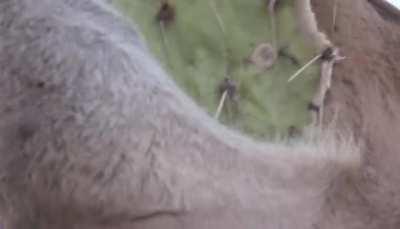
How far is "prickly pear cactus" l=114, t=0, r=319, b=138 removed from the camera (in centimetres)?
110

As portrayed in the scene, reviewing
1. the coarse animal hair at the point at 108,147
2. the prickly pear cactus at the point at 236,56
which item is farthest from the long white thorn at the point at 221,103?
the coarse animal hair at the point at 108,147

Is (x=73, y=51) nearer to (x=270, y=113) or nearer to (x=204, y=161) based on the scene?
(x=204, y=161)

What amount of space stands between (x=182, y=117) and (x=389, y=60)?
15.0 inches

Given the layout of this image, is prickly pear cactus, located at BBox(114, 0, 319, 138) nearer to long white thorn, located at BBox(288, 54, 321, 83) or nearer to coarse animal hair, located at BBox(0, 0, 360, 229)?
long white thorn, located at BBox(288, 54, 321, 83)

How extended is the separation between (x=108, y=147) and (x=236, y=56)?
281mm

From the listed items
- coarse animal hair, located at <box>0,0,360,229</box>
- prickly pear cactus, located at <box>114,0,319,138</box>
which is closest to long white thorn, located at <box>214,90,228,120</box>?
prickly pear cactus, located at <box>114,0,319,138</box>

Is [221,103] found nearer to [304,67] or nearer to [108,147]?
[304,67]

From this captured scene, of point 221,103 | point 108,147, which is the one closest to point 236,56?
point 221,103

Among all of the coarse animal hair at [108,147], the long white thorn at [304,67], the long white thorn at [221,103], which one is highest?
the coarse animal hair at [108,147]

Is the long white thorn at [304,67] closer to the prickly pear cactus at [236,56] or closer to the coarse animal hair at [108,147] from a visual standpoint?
the prickly pear cactus at [236,56]

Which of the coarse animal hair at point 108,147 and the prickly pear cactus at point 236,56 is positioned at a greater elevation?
the coarse animal hair at point 108,147

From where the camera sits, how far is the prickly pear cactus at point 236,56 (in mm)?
1099

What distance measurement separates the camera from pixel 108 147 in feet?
2.93

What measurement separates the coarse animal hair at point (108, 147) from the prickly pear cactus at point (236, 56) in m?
0.12
